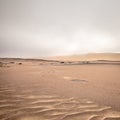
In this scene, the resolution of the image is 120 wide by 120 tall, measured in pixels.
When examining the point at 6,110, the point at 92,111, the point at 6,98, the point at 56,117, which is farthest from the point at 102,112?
the point at 6,98

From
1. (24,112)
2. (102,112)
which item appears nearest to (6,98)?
(24,112)

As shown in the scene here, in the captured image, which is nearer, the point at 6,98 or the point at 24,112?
the point at 24,112

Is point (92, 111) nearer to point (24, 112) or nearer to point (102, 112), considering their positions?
point (102, 112)

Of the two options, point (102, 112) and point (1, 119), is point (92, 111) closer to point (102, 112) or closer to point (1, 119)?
point (102, 112)

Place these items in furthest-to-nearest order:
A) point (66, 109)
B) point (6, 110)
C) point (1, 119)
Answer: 1. point (66, 109)
2. point (6, 110)
3. point (1, 119)

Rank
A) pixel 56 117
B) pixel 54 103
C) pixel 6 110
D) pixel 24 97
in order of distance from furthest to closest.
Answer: pixel 24 97
pixel 54 103
pixel 6 110
pixel 56 117

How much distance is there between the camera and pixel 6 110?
3479 mm

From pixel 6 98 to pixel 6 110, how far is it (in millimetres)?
971

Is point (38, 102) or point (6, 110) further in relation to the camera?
point (38, 102)

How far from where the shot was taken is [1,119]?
297 centimetres

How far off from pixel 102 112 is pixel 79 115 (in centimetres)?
66

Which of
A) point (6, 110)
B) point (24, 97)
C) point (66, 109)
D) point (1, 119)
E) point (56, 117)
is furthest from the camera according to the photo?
point (24, 97)

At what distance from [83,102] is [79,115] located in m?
1.02

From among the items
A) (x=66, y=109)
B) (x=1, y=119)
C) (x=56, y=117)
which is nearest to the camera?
(x=1, y=119)
